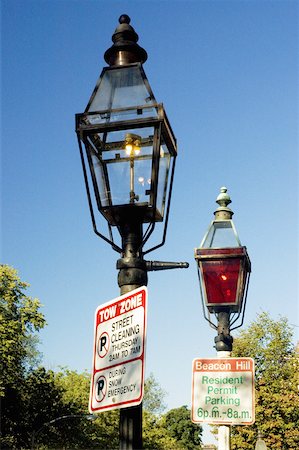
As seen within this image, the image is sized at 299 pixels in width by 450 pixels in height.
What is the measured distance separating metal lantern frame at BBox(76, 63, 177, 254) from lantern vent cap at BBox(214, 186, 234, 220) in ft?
16.6

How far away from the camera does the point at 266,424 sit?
129 feet

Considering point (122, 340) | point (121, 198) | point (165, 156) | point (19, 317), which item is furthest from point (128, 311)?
point (19, 317)

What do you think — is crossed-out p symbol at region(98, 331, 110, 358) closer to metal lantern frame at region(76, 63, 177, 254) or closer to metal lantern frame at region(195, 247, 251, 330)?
metal lantern frame at region(76, 63, 177, 254)

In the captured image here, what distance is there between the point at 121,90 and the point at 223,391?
13.3ft

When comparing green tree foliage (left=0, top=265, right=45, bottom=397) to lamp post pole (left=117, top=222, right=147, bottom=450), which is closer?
lamp post pole (left=117, top=222, right=147, bottom=450)

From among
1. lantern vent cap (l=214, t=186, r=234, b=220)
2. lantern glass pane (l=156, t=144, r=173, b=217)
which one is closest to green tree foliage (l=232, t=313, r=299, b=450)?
lantern vent cap (l=214, t=186, r=234, b=220)

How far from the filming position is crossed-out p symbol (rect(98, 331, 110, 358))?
4418 millimetres

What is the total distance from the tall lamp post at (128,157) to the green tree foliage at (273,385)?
35.9 metres

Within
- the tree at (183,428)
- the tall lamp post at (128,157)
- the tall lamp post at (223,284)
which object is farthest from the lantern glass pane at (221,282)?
the tree at (183,428)

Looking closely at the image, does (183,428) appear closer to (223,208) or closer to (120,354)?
(223,208)

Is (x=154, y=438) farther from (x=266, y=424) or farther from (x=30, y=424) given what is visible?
(x=266, y=424)

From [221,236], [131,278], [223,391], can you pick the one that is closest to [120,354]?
[131,278]

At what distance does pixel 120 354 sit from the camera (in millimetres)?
4266

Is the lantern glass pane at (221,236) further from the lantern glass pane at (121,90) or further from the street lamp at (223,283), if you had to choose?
the lantern glass pane at (121,90)
